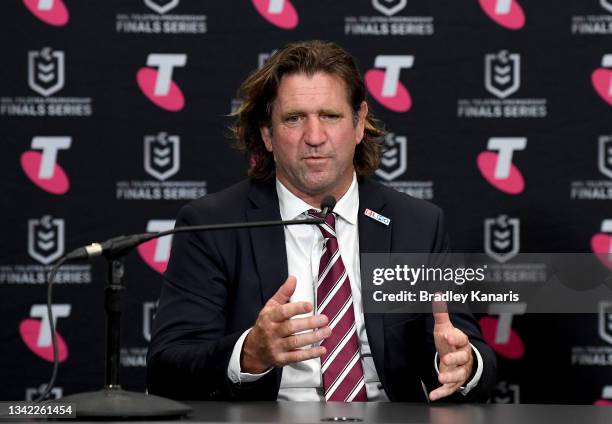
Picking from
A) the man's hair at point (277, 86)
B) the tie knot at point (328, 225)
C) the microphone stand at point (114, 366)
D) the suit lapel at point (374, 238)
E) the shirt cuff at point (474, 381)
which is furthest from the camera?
the man's hair at point (277, 86)

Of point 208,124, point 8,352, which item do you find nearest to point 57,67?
point 208,124

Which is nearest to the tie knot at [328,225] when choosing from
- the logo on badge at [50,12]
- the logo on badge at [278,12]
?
the logo on badge at [278,12]

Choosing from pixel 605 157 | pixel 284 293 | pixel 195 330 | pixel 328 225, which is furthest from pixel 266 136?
pixel 605 157

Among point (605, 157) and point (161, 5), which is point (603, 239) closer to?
point (605, 157)

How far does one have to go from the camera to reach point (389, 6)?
3.74 meters

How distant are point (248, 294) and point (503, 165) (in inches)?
55.6

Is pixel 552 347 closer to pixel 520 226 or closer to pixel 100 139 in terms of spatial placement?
pixel 520 226

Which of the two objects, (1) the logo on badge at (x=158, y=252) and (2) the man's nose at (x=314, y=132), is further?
(1) the logo on badge at (x=158, y=252)

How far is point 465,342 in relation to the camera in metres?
2.27

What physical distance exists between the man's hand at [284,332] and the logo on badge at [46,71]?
1907mm

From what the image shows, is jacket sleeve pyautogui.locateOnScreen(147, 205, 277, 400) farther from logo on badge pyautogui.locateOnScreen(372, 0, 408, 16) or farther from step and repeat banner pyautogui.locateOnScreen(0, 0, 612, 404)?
logo on badge pyautogui.locateOnScreen(372, 0, 408, 16)

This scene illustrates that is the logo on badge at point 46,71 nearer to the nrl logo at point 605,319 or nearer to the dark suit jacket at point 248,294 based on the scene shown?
the dark suit jacket at point 248,294

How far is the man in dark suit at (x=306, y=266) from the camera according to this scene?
250 cm

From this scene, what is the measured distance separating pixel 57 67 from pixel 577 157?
6.57 ft
